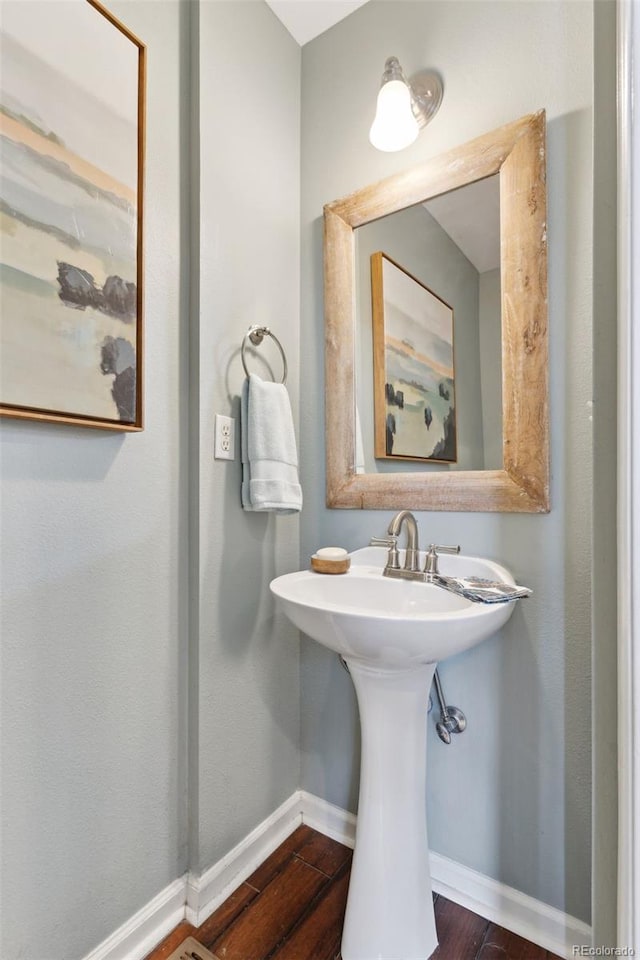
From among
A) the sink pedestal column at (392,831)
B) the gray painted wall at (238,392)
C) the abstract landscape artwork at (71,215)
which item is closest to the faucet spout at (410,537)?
the sink pedestal column at (392,831)

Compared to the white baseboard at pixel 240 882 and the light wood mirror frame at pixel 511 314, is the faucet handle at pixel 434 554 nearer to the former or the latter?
the light wood mirror frame at pixel 511 314

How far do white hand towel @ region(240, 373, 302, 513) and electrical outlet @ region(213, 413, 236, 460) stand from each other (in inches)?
1.1

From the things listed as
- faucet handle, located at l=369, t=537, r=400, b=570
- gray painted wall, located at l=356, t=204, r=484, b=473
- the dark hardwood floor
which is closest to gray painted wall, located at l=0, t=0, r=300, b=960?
the dark hardwood floor

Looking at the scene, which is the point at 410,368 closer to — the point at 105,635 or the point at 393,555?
the point at 393,555

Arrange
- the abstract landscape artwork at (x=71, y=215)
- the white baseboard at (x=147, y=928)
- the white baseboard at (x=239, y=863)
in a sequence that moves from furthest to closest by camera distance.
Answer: the white baseboard at (x=239, y=863), the white baseboard at (x=147, y=928), the abstract landscape artwork at (x=71, y=215)

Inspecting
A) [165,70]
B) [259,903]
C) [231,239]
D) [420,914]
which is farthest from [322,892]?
[165,70]

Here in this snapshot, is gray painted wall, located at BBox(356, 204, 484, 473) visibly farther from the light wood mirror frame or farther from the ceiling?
the ceiling

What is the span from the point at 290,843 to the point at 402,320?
62.9 inches

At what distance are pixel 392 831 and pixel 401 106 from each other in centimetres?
179

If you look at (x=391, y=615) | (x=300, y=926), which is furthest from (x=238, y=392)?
(x=300, y=926)

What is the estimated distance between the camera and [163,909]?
1064 millimetres

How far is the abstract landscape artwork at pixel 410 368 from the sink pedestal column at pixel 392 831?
0.60 meters

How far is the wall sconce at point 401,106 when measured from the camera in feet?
3.86

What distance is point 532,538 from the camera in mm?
A: 1079
